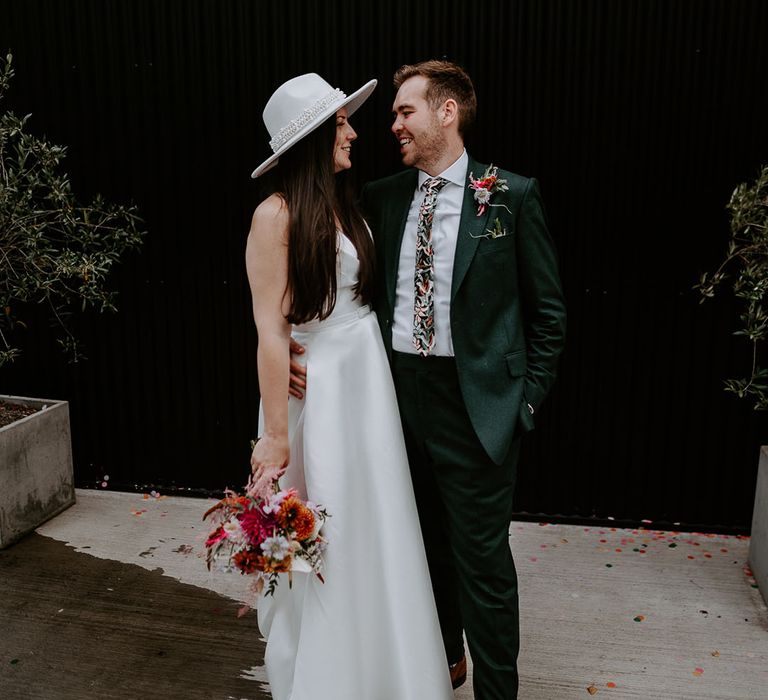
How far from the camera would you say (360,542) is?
8.59ft

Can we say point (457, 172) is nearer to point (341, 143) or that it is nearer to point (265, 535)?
point (341, 143)

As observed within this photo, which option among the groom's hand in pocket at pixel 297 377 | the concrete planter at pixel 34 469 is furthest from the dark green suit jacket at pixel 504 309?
the concrete planter at pixel 34 469

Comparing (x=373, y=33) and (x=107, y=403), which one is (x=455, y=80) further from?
(x=107, y=403)

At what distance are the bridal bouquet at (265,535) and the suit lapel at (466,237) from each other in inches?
32.6

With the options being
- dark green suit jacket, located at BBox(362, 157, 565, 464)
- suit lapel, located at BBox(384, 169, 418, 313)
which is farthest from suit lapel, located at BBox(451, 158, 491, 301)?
suit lapel, located at BBox(384, 169, 418, 313)

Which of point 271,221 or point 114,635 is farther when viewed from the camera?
point 114,635

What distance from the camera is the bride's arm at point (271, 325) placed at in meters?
2.43

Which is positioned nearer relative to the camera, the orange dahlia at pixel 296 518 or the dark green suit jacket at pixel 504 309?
the orange dahlia at pixel 296 518

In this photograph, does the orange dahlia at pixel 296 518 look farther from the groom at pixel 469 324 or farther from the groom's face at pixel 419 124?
the groom's face at pixel 419 124

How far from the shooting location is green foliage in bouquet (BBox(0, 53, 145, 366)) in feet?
12.9

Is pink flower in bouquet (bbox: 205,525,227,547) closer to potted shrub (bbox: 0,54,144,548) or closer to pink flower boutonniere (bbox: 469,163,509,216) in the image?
pink flower boutonniere (bbox: 469,163,509,216)

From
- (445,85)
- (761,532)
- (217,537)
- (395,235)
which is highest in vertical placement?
(445,85)

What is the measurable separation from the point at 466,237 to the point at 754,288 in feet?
5.04

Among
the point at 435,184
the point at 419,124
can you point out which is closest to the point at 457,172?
the point at 435,184
